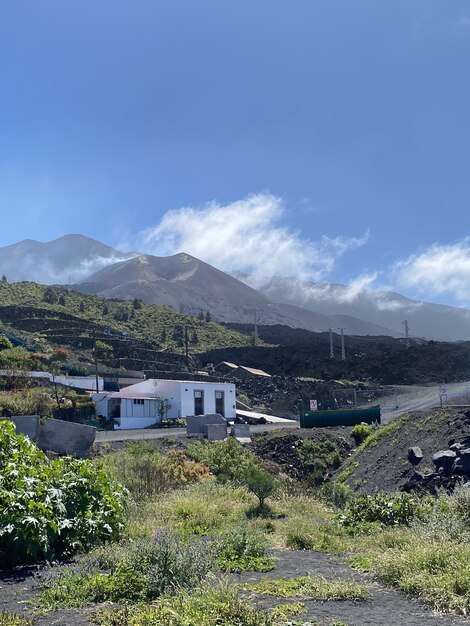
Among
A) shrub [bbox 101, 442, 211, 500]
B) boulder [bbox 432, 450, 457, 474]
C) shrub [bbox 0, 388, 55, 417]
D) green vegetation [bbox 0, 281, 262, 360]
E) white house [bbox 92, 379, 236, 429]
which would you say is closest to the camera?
shrub [bbox 101, 442, 211, 500]

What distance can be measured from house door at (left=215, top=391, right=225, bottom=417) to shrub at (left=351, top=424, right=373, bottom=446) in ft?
49.8

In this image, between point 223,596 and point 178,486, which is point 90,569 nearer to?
point 223,596

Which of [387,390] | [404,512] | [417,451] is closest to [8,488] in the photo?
[404,512]

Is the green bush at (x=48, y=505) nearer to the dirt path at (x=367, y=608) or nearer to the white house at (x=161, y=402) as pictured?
the dirt path at (x=367, y=608)

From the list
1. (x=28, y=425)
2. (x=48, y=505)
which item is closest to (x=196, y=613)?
(x=48, y=505)

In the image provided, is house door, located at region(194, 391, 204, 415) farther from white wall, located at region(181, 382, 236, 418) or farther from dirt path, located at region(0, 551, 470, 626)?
dirt path, located at region(0, 551, 470, 626)

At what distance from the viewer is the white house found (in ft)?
130

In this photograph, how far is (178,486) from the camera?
1459 centimetres

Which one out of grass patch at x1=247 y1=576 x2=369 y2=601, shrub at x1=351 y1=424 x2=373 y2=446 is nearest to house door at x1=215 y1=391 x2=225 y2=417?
shrub at x1=351 y1=424 x2=373 y2=446

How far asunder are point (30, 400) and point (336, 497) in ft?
73.0

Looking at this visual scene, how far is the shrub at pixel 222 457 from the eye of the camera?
20.3 metres

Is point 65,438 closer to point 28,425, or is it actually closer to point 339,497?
point 28,425

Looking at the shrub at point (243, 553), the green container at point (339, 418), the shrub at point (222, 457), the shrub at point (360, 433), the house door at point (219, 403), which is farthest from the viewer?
the house door at point (219, 403)

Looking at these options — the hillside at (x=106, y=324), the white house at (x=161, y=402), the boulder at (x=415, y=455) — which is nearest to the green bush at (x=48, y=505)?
the boulder at (x=415, y=455)
